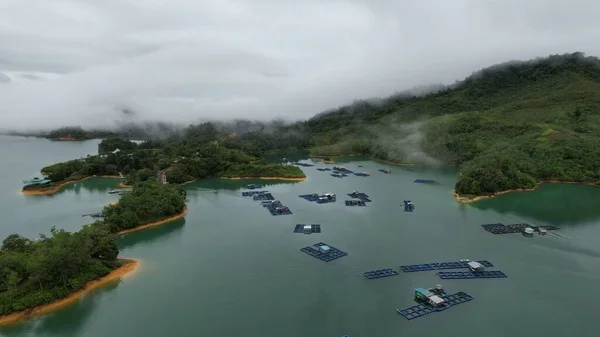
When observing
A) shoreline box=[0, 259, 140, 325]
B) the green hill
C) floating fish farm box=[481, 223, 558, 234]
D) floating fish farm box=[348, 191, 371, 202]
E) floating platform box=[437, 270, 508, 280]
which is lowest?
shoreline box=[0, 259, 140, 325]

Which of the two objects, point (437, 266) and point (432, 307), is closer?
point (432, 307)

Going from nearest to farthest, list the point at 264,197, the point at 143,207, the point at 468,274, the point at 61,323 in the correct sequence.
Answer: the point at 61,323 → the point at 468,274 → the point at 143,207 → the point at 264,197

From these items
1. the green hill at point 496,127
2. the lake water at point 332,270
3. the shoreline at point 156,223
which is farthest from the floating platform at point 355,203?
the shoreline at point 156,223

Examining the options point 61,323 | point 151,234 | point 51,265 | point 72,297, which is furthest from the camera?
point 151,234

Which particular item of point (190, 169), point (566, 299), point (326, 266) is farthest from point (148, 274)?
point (190, 169)

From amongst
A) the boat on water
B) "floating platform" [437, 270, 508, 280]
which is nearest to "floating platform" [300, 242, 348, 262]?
"floating platform" [437, 270, 508, 280]

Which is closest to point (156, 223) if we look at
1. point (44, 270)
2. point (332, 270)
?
point (44, 270)

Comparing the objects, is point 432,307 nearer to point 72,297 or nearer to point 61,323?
point 61,323

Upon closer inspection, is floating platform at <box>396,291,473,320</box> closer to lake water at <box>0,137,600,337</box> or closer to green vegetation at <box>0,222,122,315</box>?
lake water at <box>0,137,600,337</box>
